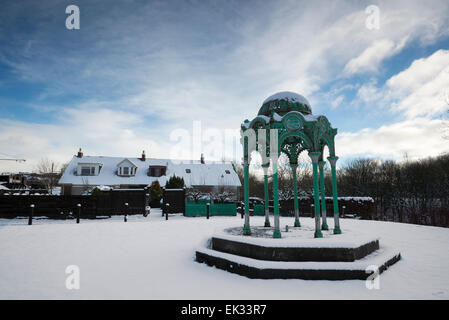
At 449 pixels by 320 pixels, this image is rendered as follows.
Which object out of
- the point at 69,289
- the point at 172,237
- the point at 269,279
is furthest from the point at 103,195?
the point at 269,279

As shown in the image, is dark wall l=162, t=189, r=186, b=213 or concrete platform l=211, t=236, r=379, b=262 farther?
dark wall l=162, t=189, r=186, b=213

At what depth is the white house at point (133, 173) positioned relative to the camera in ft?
104

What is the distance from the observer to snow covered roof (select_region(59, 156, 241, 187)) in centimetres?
3194

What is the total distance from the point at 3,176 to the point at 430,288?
236ft

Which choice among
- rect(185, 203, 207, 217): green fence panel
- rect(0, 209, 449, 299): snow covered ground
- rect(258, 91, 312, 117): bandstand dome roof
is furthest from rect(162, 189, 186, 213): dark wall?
rect(258, 91, 312, 117): bandstand dome roof

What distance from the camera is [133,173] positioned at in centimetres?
3406

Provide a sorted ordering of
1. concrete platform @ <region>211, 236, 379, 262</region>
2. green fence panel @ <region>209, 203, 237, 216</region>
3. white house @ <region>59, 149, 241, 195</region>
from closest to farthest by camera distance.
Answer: concrete platform @ <region>211, 236, 379, 262</region>
green fence panel @ <region>209, 203, 237, 216</region>
white house @ <region>59, 149, 241, 195</region>

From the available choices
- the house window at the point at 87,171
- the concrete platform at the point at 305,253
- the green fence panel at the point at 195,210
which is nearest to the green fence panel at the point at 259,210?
the green fence panel at the point at 195,210

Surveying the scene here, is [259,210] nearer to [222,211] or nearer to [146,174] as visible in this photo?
[222,211]

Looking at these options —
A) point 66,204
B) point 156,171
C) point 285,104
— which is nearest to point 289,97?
point 285,104

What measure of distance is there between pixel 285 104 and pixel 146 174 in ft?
97.0

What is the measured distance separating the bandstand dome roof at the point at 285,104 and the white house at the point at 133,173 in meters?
26.5

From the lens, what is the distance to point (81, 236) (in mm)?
9984

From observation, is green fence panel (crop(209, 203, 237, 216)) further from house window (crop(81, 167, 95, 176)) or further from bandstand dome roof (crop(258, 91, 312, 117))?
house window (crop(81, 167, 95, 176))
